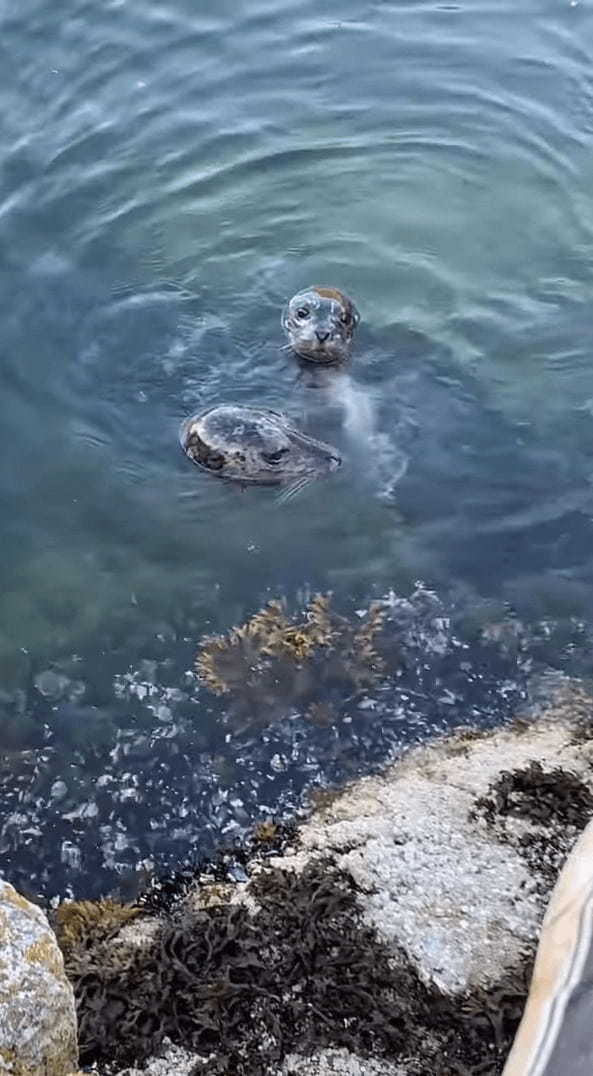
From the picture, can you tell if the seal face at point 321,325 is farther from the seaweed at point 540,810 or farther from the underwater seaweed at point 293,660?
the seaweed at point 540,810

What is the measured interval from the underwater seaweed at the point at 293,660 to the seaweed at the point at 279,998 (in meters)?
1.40

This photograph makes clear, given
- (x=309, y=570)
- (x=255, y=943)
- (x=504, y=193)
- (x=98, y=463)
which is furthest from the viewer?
(x=504, y=193)

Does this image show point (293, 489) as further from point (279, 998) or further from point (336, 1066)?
point (336, 1066)

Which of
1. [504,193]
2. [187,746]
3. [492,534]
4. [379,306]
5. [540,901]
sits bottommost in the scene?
[540,901]

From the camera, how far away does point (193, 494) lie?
24.8 feet

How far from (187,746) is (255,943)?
143 centimetres

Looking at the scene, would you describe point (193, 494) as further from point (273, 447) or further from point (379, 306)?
point (379, 306)

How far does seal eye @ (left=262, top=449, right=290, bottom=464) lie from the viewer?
24.6 feet

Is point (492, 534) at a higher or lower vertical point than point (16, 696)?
higher

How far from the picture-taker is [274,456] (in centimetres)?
752

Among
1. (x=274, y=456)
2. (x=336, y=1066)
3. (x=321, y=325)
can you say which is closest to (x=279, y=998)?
(x=336, y=1066)

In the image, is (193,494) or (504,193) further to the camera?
(504,193)

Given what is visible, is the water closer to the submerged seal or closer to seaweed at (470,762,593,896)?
the submerged seal

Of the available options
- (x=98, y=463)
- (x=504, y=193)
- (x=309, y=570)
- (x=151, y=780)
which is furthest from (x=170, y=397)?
(x=504, y=193)
